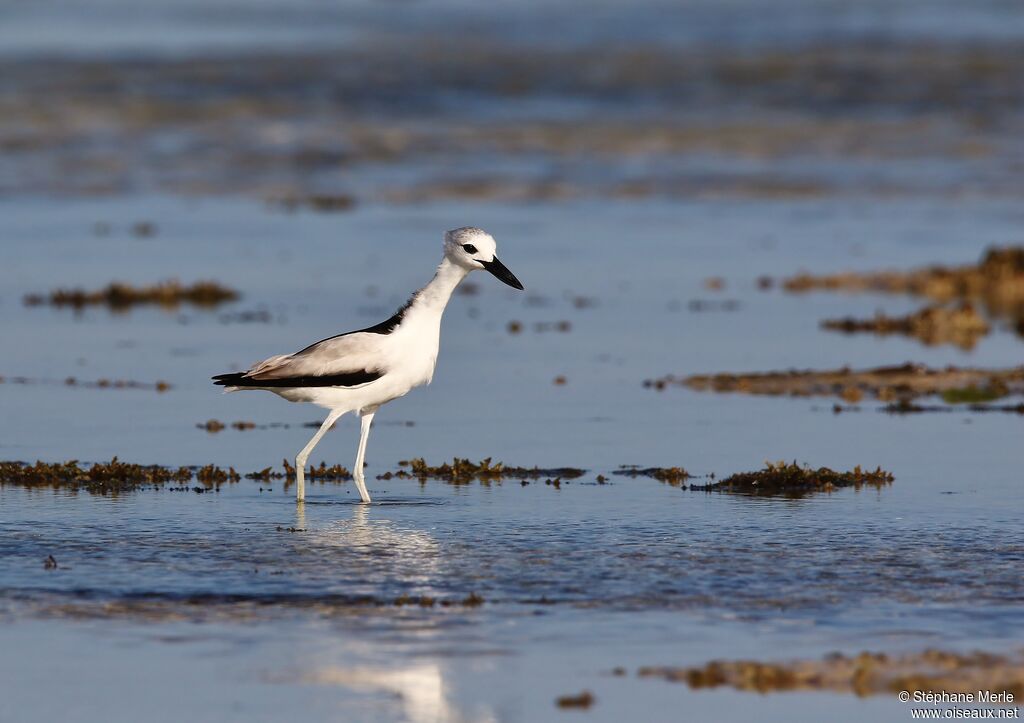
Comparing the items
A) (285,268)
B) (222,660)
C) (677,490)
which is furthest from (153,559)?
(285,268)

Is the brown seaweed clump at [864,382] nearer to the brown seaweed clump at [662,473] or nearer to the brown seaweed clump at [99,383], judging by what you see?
the brown seaweed clump at [662,473]

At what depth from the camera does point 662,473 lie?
12.0 metres

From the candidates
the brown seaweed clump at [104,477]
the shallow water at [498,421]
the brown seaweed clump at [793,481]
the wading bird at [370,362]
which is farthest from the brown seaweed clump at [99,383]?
the brown seaweed clump at [793,481]

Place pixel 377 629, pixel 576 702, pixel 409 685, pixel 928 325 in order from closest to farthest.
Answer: pixel 576 702
pixel 409 685
pixel 377 629
pixel 928 325

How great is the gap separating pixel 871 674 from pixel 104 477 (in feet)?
20.2

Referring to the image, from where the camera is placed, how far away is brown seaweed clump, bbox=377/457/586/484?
1202 cm

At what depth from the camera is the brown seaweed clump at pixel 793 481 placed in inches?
456

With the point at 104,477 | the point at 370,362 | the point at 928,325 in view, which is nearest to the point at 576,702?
the point at 370,362

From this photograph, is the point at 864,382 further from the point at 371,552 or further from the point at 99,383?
the point at 371,552

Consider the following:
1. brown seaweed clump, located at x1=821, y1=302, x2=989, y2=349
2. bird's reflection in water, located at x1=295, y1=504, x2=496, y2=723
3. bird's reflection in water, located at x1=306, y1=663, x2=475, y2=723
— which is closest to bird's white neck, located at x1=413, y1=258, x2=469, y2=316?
bird's reflection in water, located at x1=295, y1=504, x2=496, y2=723

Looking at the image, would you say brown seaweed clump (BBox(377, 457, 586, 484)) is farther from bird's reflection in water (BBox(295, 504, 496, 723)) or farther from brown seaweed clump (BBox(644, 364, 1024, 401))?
brown seaweed clump (BBox(644, 364, 1024, 401))

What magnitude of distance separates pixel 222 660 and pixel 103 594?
52.9 inches

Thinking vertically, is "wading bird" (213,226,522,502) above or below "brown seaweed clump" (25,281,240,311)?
below

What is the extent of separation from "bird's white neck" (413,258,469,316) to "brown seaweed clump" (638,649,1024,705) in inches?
178
